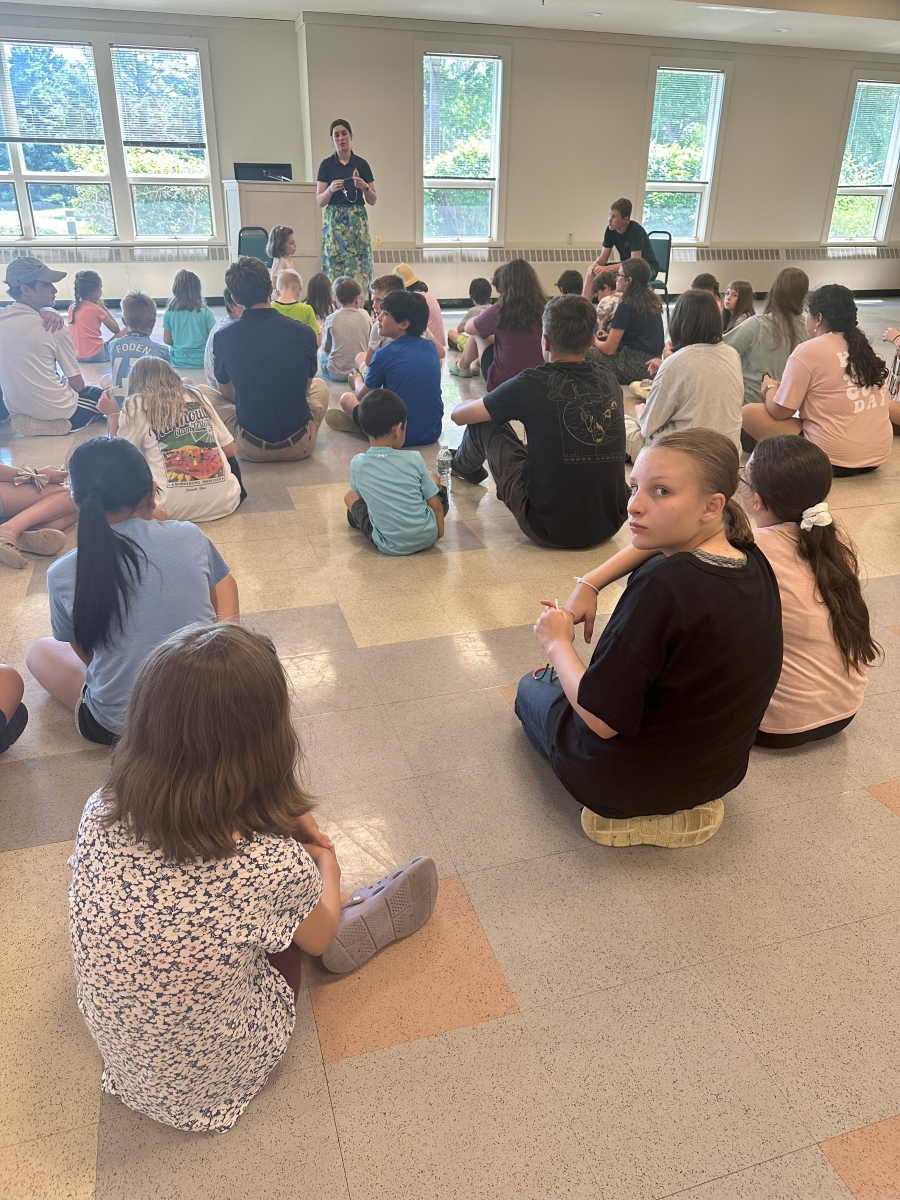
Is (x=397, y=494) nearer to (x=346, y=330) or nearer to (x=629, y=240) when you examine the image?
(x=346, y=330)

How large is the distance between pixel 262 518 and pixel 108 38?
24.3ft

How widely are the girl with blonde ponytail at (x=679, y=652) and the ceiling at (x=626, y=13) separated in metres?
8.50

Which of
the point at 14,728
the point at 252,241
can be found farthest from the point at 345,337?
the point at 14,728

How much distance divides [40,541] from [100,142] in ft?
24.2

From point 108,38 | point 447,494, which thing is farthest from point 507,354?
point 108,38

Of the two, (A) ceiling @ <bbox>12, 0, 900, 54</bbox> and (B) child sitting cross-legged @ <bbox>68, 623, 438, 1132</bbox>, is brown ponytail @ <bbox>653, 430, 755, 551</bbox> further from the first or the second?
(A) ceiling @ <bbox>12, 0, 900, 54</bbox>

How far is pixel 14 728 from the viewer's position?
7.58 ft

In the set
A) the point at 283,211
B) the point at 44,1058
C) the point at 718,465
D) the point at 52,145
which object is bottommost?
the point at 44,1058

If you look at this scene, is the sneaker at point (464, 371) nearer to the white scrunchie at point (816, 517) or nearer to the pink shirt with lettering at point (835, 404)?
the pink shirt with lettering at point (835, 404)

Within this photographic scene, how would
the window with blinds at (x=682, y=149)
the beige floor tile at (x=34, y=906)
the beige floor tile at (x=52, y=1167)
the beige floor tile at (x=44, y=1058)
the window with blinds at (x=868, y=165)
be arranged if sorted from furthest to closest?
1. the window with blinds at (x=868, y=165)
2. the window with blinds at (x=682, y=149)
3. the beige floor tile at (x=34, y=906)
4. the beige floor tile at (x=44, y=1058)
5. the beige floor tile at (x=52, y=1167)

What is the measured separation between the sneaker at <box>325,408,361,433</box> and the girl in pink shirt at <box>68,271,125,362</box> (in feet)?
6.22

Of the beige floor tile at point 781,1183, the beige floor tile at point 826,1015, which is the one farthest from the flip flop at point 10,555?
the beige floor tile at point 781,1183

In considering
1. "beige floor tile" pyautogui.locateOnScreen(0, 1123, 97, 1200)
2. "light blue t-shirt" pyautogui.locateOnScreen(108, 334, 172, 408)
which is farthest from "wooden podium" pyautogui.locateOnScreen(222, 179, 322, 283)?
"beige floor tile" pyautogui.locateOnScreen(0, 1123, 97, 1200)

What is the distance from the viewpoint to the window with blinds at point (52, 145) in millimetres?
8484
